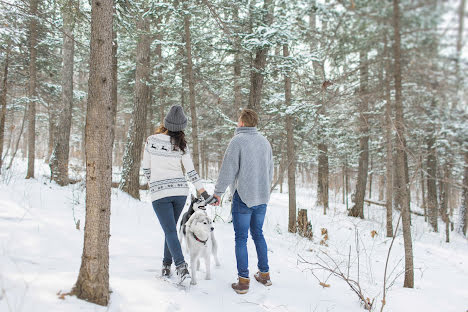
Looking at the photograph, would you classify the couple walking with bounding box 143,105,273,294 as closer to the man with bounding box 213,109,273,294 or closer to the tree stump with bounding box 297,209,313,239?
the man with bounding box 213,109,273,294

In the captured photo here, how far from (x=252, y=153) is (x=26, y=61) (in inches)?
457

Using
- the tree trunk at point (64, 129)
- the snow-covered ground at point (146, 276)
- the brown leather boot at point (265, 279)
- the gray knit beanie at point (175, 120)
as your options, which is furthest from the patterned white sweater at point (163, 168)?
the tree trunk at point (64, 129)

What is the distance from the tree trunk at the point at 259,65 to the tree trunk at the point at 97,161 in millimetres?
5274

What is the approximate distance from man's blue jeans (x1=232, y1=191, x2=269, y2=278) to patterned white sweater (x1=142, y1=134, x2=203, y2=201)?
2.34 feet

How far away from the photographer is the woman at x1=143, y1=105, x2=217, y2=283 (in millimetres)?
3260

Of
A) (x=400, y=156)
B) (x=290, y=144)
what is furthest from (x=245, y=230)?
(x=290, y=144)

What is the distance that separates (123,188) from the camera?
8.69m

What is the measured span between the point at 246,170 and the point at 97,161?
1.75 metres

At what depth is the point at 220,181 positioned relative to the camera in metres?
3.53

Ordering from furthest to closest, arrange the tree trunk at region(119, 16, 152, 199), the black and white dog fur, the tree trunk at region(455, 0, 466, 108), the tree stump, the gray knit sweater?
the tree trunk at region(119, 16, 152, 199), the tree stump, the gray knit sweater, the black and white dog fur, the tree trunk at region(455, 0, 466, 108)

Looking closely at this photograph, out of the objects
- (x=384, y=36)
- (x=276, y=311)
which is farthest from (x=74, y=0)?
(x=276, y=311)

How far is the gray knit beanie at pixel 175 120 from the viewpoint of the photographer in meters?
3.40

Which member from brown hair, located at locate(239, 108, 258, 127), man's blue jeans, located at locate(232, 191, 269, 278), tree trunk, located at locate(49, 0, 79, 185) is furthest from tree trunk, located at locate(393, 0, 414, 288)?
tree trunk, located at locate(49, 0, 79, 185)

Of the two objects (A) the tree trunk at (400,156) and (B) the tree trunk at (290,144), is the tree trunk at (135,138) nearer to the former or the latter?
(B) the tree trunk at (290,144)
